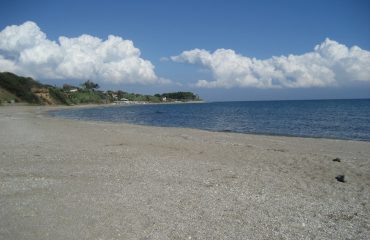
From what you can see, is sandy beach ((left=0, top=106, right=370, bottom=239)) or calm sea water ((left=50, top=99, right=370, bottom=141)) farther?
calm sea water ((left=50, top=99, right=370, bottom=141))

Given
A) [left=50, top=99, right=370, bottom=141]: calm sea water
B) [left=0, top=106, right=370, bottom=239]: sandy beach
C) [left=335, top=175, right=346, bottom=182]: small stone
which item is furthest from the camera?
[left=50, top=99, right=370, bottom=141]: calm sea water

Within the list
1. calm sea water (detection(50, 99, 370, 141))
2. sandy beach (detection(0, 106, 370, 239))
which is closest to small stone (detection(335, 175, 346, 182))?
sandy beach (detection(0, 106, 370, 239))

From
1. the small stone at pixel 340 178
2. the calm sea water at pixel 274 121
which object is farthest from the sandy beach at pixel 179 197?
the calm sea water at pixel 274 121

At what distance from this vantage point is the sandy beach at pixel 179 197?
23.1ft

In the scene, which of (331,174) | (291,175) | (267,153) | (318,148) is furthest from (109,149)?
(318,148)

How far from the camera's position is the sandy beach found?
23.1 ft

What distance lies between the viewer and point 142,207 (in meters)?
8.36

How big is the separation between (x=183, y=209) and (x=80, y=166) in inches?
242

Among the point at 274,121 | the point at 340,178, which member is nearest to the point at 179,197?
the point at 340,178

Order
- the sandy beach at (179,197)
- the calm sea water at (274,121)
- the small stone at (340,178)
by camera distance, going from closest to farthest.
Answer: the sandy beach at (179,197), the small stone at (340,178), the calm sea water at (274,121)

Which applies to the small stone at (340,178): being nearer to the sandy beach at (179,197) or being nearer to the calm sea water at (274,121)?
the sandy beach at (179,197)

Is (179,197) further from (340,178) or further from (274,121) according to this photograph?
(274,121)

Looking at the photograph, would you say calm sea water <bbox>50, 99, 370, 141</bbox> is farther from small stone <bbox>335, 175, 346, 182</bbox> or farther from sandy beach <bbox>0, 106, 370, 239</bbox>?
sandy beach <bbox>0, 106, 370, 239</bbox>

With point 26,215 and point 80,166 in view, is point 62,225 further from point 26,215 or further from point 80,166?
point 80,166
